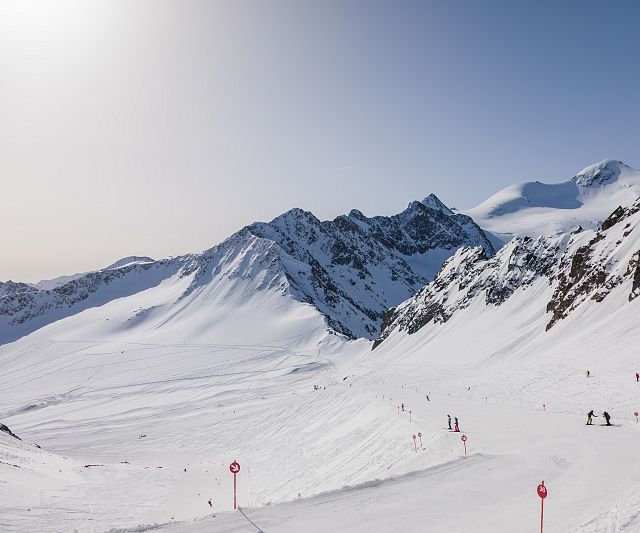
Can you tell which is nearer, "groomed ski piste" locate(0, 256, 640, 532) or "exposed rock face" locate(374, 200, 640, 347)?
"groomed ski piste" locate(0, 256, 640, 532)

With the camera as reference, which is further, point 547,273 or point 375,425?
point 547,273

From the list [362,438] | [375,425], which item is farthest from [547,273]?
[362,438]

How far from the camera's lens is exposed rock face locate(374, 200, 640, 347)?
68375 millimetres

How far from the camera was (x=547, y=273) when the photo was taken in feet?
311

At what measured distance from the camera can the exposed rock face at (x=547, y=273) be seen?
68.4 meters

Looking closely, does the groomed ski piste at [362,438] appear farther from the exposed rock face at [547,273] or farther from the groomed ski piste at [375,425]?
the exposed rock face at [547,273]

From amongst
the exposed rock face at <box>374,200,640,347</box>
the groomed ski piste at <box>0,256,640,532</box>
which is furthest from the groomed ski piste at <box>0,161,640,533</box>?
the exposed rock face at <box>374,200,640,347</box>

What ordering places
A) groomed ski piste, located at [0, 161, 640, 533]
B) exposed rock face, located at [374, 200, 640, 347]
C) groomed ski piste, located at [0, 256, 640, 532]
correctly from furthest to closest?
exposed rock face, located at [374, 200, 640, 347]
groomed ski piste, located at [0, 161, 640, 533]
groomed ski piste, located at [0, 256, 640, 532]

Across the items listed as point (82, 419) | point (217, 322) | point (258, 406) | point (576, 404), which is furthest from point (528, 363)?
point (217, 322)

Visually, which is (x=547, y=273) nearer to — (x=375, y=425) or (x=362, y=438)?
(x=375, y=425)

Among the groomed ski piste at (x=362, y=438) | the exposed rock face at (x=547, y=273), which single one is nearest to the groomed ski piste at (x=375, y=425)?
the groomed ski piste at (x=362, y=438)

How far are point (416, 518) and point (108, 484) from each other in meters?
30.8

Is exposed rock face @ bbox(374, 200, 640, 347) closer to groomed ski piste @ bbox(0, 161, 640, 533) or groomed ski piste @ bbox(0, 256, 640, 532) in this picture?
groomed ski piste @ bbox(0, 161, 640, 533)

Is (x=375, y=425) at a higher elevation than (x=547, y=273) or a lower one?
lower
